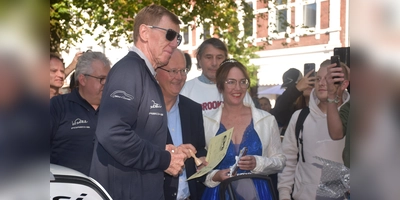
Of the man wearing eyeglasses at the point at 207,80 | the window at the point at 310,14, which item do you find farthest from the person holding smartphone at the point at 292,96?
the window at the point at 310,14

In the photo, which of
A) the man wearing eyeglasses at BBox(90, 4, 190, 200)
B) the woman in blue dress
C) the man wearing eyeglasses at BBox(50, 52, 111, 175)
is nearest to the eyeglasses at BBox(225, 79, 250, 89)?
the woman in blue dress

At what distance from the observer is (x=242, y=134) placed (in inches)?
144

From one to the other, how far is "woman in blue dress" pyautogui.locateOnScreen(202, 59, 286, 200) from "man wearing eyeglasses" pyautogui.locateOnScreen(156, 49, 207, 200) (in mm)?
166

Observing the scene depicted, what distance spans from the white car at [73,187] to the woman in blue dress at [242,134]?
1.08m

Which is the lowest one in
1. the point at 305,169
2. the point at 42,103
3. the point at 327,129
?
the point at 305,169

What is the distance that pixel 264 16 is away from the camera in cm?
1095

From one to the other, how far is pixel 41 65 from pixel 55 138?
110 inches

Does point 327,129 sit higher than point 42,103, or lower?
lower

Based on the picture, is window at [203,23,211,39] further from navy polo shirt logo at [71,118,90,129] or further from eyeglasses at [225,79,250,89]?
navy polo shirt logo at [71,118,90,129]

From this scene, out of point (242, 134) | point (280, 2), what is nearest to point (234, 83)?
point (242, 134)

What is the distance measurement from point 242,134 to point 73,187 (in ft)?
5.42

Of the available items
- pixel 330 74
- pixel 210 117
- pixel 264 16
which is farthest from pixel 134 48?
pixel 264 16

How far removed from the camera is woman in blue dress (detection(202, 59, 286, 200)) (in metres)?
3.39

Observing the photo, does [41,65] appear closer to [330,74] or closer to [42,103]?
[42,103]
